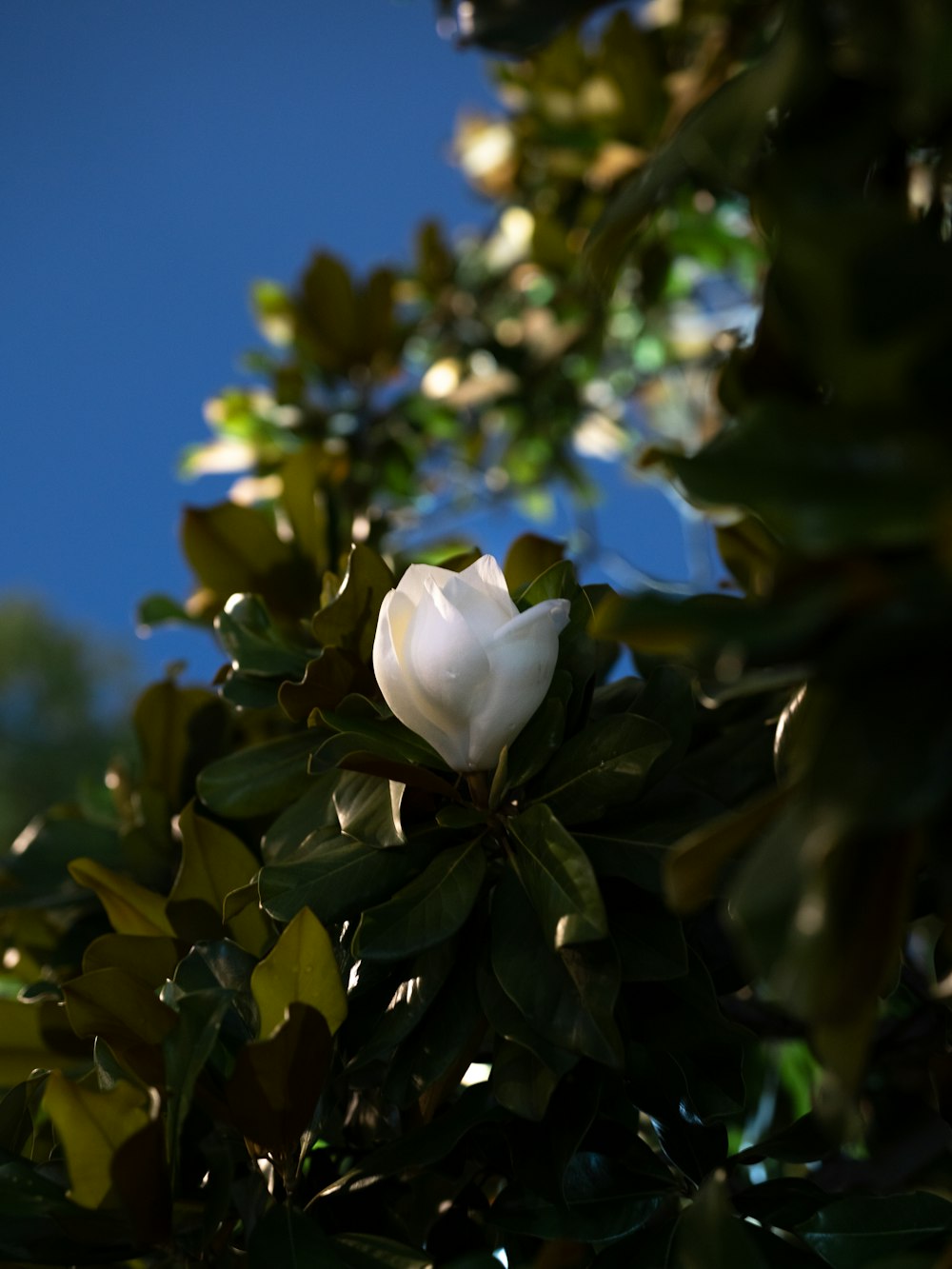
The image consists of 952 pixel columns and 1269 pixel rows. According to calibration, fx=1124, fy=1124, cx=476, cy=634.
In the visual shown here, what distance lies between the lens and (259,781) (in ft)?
1.93

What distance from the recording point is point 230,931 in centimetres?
56

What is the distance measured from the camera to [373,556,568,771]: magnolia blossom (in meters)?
0.47

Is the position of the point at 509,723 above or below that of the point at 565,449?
below

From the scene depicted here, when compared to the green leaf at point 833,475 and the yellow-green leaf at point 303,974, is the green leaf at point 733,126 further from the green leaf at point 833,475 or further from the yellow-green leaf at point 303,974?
A: the yellow-green leaf at point 303,974

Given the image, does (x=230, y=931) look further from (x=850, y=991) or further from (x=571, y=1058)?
(x=850, y=991)

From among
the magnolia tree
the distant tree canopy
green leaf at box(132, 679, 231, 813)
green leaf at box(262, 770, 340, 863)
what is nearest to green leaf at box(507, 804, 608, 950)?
the magnolia tree

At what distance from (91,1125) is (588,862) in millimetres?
206

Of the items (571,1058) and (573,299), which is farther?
(573,299)

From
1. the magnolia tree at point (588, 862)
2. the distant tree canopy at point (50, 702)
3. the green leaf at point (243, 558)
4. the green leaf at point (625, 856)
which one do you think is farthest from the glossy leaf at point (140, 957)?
the distant tree canopy at point (50, 702)

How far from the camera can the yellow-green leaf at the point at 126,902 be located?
1.94 feet

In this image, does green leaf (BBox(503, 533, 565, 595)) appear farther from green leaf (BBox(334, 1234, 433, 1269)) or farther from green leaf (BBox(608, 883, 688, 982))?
green leaf (BBox(334, 1234, 433, 1269))

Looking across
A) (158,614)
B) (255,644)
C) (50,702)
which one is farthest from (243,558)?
(50,702)

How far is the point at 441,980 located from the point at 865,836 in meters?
0.25

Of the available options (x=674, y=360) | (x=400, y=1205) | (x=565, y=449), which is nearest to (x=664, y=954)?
(x=400, y=1205)
